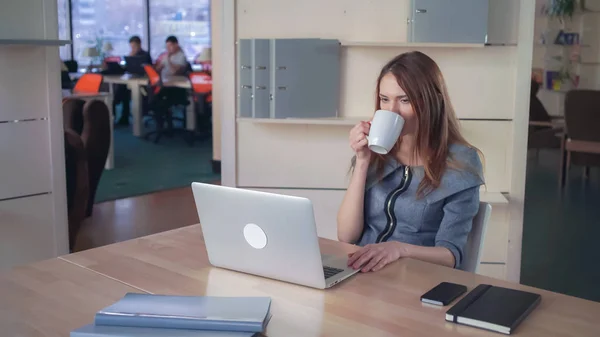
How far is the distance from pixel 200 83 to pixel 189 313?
8.03 m

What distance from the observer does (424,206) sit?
204 centimetres

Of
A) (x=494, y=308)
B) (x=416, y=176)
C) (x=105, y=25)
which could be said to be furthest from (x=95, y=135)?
(x=105, y=25)

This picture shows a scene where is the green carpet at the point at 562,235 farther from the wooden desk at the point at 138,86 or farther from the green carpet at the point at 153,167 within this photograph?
the wooden desk at the point at 138,86


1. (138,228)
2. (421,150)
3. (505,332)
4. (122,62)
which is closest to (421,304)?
(505,332)

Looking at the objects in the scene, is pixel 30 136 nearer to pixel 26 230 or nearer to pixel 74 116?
pixel 26 230

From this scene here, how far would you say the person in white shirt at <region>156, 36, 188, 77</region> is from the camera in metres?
10.1

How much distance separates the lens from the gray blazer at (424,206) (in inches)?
78.5

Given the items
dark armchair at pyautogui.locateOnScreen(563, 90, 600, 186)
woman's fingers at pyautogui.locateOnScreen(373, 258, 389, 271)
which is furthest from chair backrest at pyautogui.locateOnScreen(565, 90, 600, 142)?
woman's fingers at pyautogui.locateOnScreen(373, 258, 389, 271)

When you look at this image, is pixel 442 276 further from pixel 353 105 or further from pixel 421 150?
pixel 353 105

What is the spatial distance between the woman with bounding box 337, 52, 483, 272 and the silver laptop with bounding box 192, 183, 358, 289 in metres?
0.41

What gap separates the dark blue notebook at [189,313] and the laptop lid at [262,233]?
15cm

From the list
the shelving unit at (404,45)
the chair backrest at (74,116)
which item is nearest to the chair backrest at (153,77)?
the chair backrest at (74,116)

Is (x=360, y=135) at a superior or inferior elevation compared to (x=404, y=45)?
inferior

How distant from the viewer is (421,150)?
2082 mm
